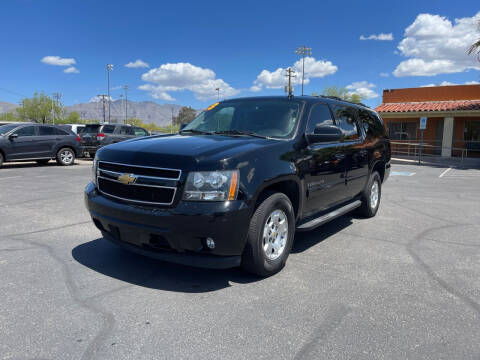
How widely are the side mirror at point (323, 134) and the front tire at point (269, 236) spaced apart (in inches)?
34.0

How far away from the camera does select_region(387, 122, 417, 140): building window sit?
79.2 ft

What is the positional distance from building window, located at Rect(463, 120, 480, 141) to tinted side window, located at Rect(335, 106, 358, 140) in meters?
20.2

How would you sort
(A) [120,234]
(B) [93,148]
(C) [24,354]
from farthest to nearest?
1. (B) [93,148]
2. (A) [120,234]
3. (C) [24,354]

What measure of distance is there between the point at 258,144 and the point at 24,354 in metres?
2.55

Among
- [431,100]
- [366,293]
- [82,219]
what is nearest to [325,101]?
[366,293]

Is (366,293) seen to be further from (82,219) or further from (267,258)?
(82,219)

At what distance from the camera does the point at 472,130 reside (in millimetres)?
22328

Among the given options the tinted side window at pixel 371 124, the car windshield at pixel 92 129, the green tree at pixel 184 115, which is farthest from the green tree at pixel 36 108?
the tinted side window at pixel 371 124

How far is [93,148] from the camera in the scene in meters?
17.5

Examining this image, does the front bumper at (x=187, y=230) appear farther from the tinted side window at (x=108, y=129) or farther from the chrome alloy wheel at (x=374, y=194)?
the tinted side window at (x=108, y=129)

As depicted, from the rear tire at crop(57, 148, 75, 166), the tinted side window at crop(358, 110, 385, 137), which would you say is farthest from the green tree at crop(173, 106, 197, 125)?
the tinted side window at crop(358, 110, 385, 137)

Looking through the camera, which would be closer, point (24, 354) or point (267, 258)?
point (24, 354)

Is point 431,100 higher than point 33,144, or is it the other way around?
point 431,100

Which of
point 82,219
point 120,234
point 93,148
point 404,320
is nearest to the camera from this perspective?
point 404,320
